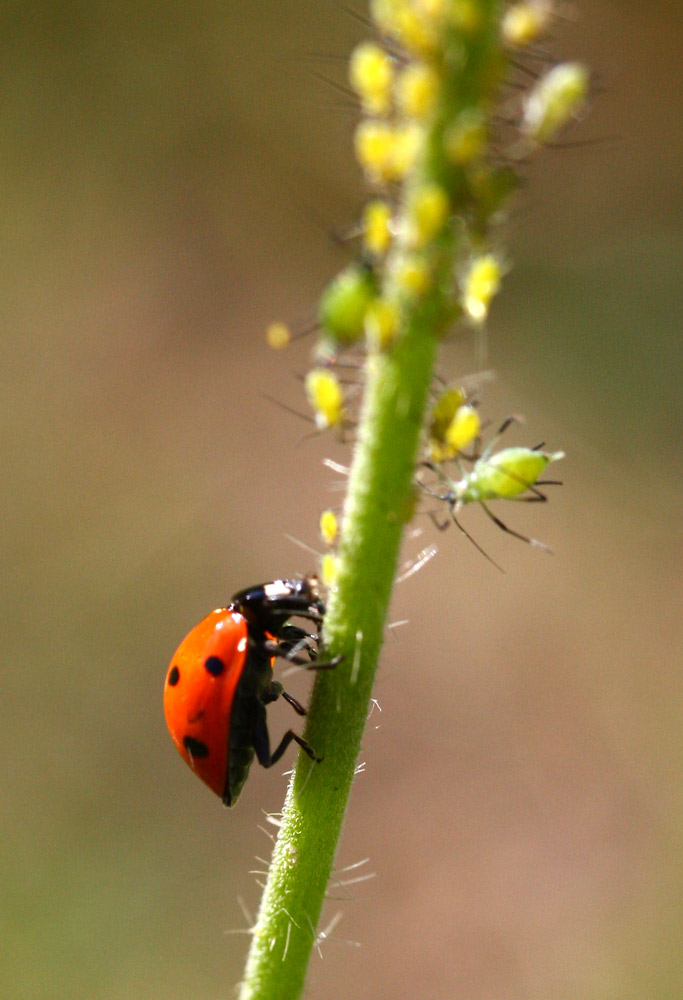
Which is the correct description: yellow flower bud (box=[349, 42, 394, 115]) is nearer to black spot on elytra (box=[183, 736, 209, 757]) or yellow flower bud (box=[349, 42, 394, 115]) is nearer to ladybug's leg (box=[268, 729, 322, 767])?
ladybug's leg (box=[268, 729, 322, 767])

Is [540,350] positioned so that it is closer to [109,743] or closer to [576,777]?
[576,777]

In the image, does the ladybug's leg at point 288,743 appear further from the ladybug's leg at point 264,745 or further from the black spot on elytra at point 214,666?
the black spot on elytra at point 214,666

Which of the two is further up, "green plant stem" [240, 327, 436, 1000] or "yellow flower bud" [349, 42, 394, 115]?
"yellow flower bud" [349, 42, 394, 115]

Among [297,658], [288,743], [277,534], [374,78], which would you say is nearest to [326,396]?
[374,78]

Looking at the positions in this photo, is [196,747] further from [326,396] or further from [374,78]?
[374,78]

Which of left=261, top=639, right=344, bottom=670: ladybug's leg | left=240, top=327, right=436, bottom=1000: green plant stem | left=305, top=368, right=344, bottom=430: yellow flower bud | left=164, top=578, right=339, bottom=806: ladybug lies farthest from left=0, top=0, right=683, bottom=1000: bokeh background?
left=305, top=368, right=344, bottom=430: yellow flower bud

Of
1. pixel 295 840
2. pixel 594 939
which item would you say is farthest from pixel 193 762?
pixel 594 939

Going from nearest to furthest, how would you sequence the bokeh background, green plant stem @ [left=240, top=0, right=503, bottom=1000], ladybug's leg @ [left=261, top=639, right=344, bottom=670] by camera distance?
green plant stem @ [left=240, top=0, right=503, bottom=1000] → ladybug's leg @ [left=261, top=639, right=344, bottom=670] → the bokeh background
